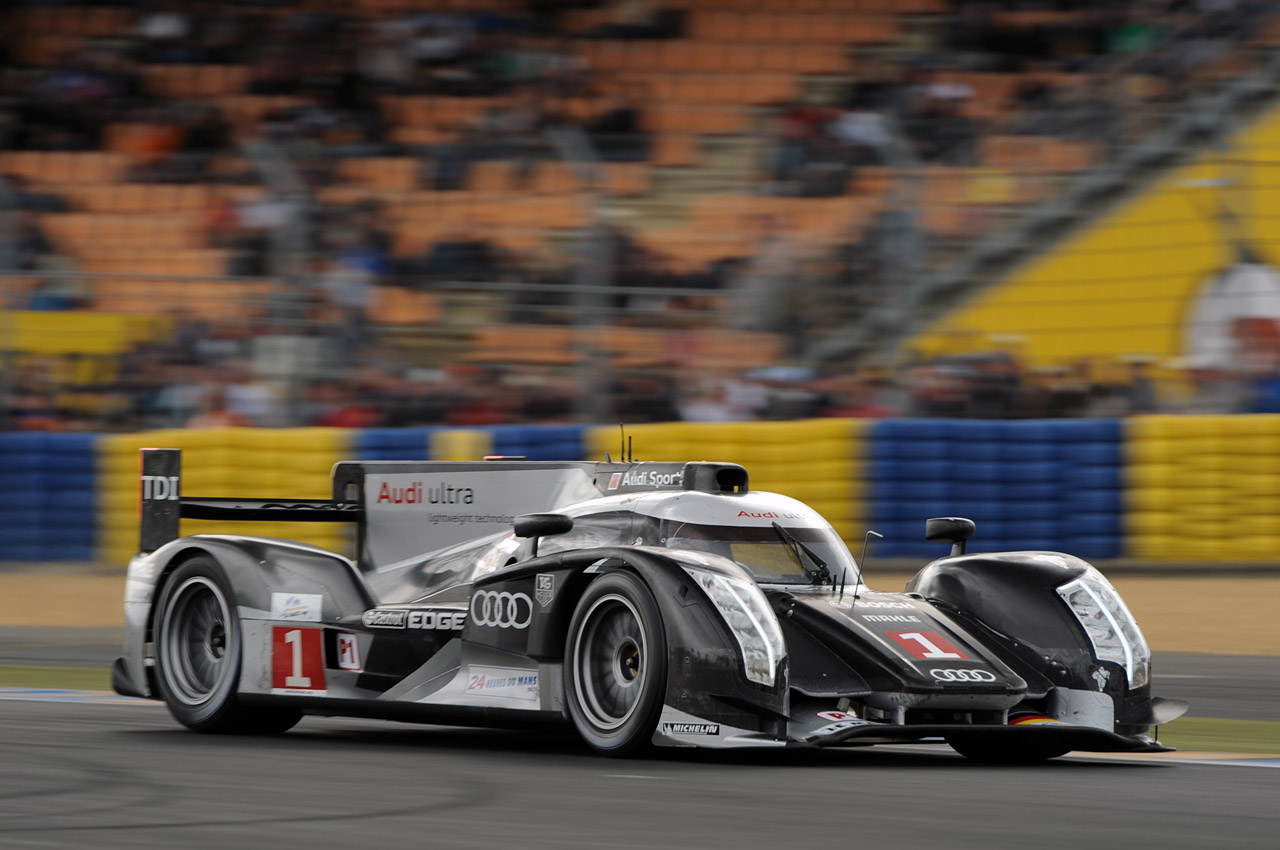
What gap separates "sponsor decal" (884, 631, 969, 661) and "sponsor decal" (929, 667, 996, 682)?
79mm

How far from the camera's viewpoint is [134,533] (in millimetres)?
15367

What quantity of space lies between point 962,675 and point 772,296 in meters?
7.86

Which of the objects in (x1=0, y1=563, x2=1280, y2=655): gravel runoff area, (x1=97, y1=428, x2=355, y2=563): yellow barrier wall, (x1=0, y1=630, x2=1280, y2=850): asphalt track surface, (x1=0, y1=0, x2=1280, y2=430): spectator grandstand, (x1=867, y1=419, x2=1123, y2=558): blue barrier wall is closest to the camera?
(x1=0, y1=630, x2=1280, y2=850): asphalt track surface

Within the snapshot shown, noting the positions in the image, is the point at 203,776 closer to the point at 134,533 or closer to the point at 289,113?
the point at 134,533

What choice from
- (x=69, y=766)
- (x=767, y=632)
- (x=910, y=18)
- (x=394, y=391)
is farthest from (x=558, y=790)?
(x=910, y=18)

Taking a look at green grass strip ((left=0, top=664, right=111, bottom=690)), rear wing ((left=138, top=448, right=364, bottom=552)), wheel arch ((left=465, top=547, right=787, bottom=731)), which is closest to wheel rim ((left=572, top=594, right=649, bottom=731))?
wheel arch ((left=465, top=547, right=787, bottom=731))

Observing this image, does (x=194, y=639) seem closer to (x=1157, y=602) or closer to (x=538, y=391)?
(x=538, y=391)

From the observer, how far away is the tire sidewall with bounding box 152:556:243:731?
7254 millimetres

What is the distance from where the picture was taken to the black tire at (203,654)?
23.9 ft

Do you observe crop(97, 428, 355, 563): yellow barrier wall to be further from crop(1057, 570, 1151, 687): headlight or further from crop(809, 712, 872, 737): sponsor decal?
crop(809, 712, 872, 737): sponsor decal

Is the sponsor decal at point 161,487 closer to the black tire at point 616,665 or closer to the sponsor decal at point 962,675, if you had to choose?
the black tire at point 616,665

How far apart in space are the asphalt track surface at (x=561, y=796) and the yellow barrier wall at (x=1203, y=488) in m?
7.02

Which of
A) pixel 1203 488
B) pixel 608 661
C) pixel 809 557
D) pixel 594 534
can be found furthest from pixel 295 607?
pixel 1203 488

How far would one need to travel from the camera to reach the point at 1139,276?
12906 mm
